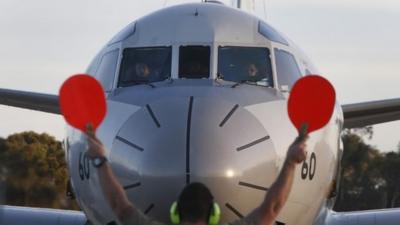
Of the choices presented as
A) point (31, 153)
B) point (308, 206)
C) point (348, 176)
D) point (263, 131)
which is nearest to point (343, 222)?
point (308, 206)

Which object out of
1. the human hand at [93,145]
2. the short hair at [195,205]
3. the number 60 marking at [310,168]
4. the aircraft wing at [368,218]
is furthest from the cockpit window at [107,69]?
the short hair at [195,205]

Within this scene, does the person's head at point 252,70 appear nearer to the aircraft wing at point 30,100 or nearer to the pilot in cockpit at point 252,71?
the pilot in cockpit at point 252,71

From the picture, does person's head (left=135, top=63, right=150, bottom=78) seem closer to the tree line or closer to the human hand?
the human hand

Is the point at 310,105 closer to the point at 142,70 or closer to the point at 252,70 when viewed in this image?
the point at 252,70

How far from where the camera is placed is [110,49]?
1165 centimetres

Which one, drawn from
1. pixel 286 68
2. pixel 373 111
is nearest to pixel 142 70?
pixel 286 68

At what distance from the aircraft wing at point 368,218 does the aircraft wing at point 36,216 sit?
3.20m

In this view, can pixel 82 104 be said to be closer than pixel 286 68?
Yes

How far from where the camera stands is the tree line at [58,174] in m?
17.0

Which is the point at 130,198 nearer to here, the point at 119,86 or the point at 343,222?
the point at 119,86

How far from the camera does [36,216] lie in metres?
15.4

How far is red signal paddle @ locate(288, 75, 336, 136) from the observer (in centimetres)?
754

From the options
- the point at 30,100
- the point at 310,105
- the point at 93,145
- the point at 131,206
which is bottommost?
the point at 30,100

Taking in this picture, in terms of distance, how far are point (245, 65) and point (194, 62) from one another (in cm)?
48
